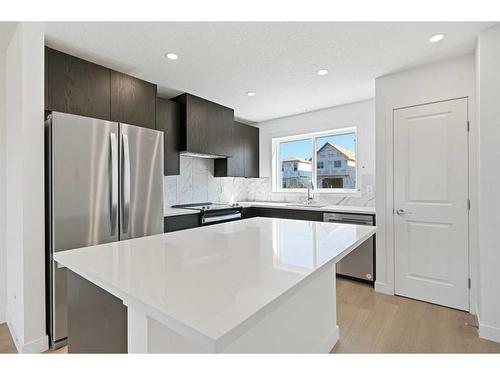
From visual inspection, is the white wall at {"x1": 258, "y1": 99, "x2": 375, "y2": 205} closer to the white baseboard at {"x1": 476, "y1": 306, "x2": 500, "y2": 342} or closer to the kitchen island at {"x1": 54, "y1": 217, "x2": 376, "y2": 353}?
the white baseboard at {"x1": 476, "y1": 306, "x2": 500, "y2": 342}

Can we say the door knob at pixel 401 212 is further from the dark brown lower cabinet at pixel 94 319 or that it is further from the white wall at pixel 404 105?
the dark brown lower cabinet at pixel 94 319

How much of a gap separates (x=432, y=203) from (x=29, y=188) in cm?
334

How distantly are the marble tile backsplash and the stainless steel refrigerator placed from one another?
4.26 feet

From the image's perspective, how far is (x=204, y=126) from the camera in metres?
3.38

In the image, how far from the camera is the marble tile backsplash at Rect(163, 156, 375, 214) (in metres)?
3.52

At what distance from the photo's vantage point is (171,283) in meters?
0.78

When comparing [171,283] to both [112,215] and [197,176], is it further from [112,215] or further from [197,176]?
[197,176]

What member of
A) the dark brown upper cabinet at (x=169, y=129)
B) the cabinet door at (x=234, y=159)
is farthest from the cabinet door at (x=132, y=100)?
the cabinet door at (x=234, y=159)

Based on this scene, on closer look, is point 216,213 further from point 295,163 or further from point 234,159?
point 295,163

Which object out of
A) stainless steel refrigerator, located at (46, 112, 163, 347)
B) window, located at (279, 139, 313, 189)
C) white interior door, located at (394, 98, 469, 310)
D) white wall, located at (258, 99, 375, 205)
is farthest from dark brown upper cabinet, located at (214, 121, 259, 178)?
white interior door, located at (394, 98, 469, 310)

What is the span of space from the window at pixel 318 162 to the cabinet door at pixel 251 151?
0.32 metres

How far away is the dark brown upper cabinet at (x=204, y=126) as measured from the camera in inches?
126

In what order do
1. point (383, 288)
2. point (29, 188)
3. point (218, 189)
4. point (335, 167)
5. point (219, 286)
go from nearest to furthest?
1. point (219, 286)
2. point (29, 188)
3. point (383, 288)
4. point (335, 167)
5. point (218, 189)

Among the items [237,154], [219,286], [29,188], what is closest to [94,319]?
[219,286]
